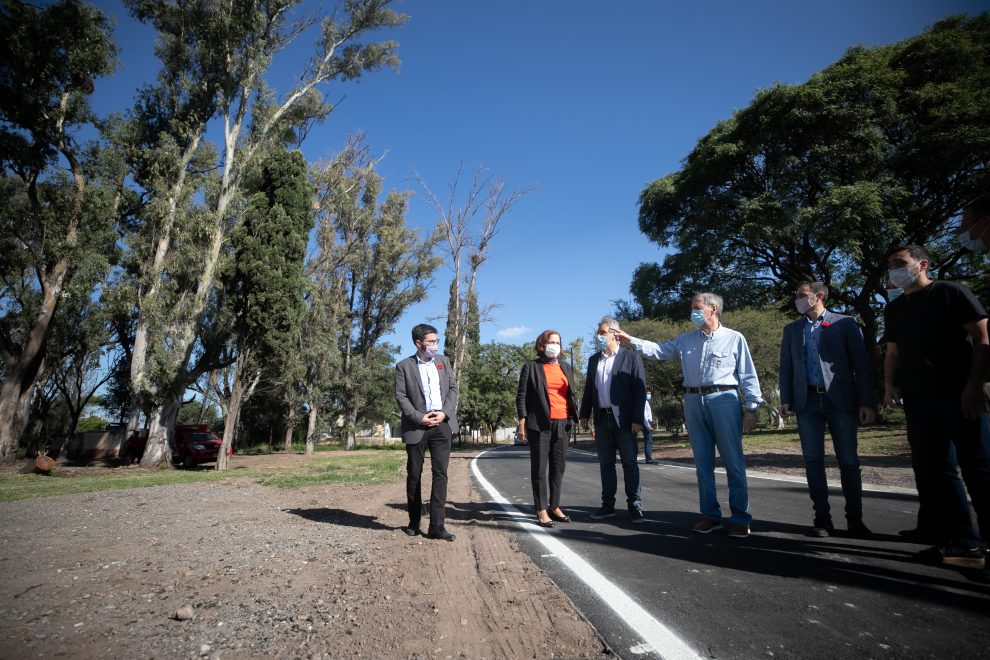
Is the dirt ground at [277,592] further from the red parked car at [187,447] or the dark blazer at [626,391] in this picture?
the red parked car at [187,447]

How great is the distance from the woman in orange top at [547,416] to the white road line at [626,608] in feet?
2.53

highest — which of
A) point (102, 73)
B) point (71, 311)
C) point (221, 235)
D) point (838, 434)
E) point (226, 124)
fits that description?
point (102, 73)

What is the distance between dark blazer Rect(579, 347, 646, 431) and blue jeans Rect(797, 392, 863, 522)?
1385 mm

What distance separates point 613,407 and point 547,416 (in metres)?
0.71

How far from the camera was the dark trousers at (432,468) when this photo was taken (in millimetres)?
4199

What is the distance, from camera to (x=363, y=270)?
3130 cm

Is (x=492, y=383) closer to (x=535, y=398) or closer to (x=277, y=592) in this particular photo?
(x=535, y=398)

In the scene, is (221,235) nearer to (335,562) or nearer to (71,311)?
(71,311)

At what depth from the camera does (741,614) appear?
2.22m

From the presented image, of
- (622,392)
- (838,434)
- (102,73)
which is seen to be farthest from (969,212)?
(102,73)

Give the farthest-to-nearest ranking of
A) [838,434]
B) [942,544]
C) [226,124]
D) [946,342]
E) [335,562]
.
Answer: [226,124]
[838,434]
[335,562]
[946,342]
[942,544]

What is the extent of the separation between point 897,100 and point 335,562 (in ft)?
81.4

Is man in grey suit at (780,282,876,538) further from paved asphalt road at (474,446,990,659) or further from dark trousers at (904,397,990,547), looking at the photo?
dark trousers at (904,397,990,547)

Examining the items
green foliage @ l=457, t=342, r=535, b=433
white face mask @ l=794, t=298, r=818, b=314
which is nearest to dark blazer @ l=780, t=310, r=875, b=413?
white face mask @ l=794, t=298, r=818, b=314
